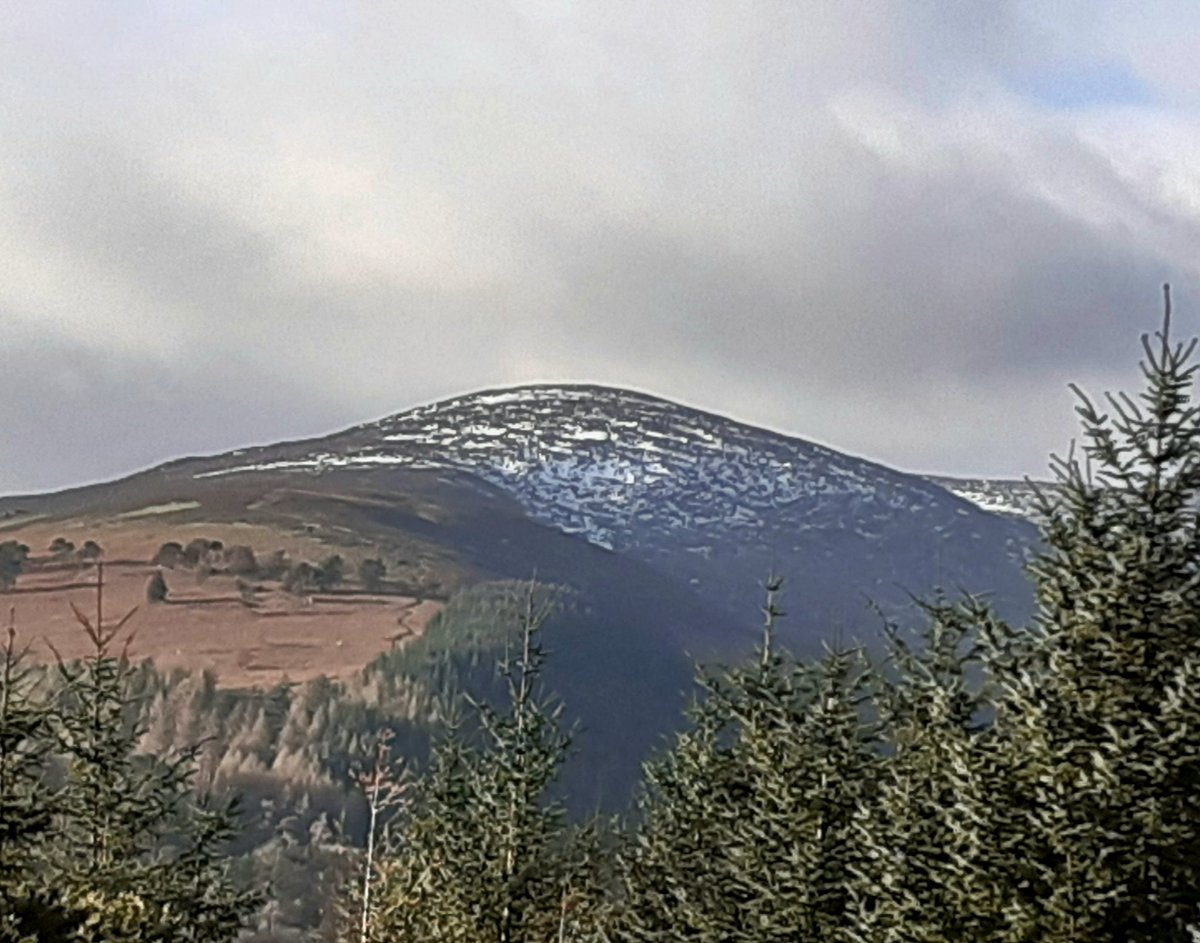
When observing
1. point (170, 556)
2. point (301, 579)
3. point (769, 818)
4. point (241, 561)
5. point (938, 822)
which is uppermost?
point (170, 556)

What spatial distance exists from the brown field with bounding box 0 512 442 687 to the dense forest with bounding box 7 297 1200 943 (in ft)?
396

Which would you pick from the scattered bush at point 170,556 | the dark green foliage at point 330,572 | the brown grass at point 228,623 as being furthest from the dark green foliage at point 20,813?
the scattered bush at point 170,556

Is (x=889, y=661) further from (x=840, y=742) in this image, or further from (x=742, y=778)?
(x=742, y=778)

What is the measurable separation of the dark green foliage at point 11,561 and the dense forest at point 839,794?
14593 cm

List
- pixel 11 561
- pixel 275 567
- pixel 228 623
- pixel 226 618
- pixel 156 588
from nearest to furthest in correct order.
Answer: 1. pixel 228 623
2. pixel 226 618
3. pixel 156 588
4. pixel 275 567
5. pixel 11 561

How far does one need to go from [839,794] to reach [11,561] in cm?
17194

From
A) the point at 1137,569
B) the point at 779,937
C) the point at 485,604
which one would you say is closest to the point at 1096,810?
the point at 1137,569

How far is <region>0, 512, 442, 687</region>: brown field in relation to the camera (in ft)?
532

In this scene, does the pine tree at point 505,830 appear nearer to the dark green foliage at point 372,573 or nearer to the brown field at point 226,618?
the brown field at point 226,618

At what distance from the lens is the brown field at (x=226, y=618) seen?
532ft

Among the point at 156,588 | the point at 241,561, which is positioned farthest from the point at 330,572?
the point at 156,588

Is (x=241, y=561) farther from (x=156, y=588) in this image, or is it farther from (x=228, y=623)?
(x=228, y=623)

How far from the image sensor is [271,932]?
318 ft

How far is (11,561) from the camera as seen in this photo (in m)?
185
